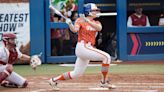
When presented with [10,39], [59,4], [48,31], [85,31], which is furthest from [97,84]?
[59,4]

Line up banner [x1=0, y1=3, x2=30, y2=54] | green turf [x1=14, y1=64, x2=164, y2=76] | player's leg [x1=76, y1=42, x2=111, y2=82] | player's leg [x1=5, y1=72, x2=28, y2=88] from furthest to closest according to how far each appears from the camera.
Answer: banner [x1=0, y1=3, x2=30, y2=54], green turf [x1=14, y1=64, x2=164, y2=76], player's leg [x1=5, y1=72, x2=28, y2=88], player's leg [x1=76, y1=42, x2=111, y2=82]

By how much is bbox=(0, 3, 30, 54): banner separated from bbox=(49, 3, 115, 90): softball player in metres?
5.02

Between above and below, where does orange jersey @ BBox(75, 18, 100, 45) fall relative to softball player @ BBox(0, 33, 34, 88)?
above

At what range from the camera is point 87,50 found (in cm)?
903

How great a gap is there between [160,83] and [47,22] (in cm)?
507

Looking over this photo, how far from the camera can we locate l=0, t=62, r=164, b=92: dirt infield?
9201 millimetres

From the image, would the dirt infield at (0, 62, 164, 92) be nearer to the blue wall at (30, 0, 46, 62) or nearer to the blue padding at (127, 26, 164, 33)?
the blue wall at (30, 0, 46, 62)

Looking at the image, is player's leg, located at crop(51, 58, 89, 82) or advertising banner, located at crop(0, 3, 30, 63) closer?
player's leg, located at crop(51, 58, 89, 82)

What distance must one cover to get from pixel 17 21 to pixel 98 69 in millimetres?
2919

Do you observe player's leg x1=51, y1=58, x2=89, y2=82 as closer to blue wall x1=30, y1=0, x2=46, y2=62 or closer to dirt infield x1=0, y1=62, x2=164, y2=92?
dirt infield x1=0, y1=62, x2=164, y2=92

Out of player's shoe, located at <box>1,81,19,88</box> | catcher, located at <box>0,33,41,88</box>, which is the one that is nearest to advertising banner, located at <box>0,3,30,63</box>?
player's shoe, located at <box>1,81,19,88</box>

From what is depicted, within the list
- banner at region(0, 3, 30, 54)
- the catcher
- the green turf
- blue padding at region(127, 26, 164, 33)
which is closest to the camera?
the catcher

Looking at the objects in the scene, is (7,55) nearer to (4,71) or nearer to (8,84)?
(4,71)

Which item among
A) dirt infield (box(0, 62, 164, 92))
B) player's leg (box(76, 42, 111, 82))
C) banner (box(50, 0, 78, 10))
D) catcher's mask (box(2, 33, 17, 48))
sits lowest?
dirt infield (box(0, 62, 164, 92))
